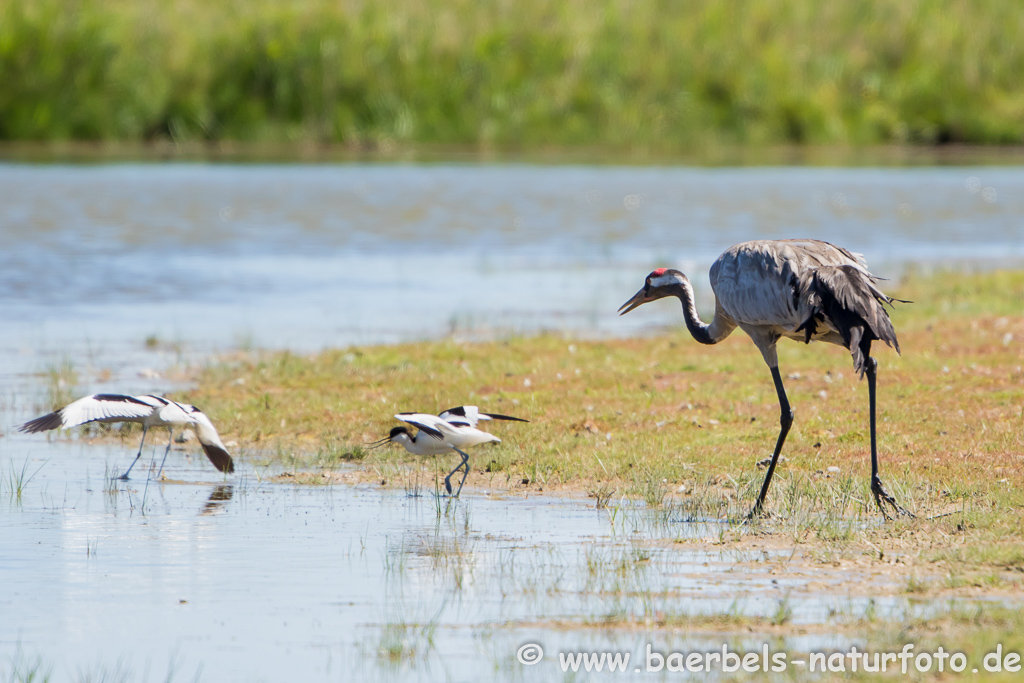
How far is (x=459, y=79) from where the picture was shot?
4031 cm

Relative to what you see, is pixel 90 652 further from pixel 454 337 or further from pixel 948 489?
pixel 454 337

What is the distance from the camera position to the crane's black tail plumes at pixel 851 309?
8742mm

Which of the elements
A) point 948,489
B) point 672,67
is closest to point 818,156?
point 672,67

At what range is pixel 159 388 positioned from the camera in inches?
524

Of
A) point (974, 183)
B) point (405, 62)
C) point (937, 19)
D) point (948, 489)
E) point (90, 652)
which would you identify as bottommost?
point (90, 652)

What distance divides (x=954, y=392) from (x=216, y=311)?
381 inches

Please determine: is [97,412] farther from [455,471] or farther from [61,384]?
[61,384]

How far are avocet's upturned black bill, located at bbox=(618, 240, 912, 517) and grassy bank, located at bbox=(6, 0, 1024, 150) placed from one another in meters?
31.4

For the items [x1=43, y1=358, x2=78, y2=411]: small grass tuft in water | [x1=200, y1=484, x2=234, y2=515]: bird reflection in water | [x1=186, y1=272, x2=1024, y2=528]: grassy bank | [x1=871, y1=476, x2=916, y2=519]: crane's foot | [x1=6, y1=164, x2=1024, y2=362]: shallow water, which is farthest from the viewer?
[x1=6, y1=164, x2=1024, y2=362]: shallow water

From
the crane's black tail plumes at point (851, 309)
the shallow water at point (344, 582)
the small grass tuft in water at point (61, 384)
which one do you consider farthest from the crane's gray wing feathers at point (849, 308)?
the small grass tuft in water at point (61, 384)

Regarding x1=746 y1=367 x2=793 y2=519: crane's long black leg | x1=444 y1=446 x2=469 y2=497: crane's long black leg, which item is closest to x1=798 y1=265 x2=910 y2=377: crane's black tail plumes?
x1=746 y1=367 x2=793 y2=519: crane's long black leg

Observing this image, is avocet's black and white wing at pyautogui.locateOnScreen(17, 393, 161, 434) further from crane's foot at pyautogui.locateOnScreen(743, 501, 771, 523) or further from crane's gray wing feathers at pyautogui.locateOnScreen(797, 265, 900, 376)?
crane's gray wing feathers at pyautogui.locateOnScreen(797, 265, 900, 376)

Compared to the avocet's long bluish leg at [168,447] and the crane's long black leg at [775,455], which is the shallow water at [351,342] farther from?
the crane's long black leg at [775,455]

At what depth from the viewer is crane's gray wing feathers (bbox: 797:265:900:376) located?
8750mm
